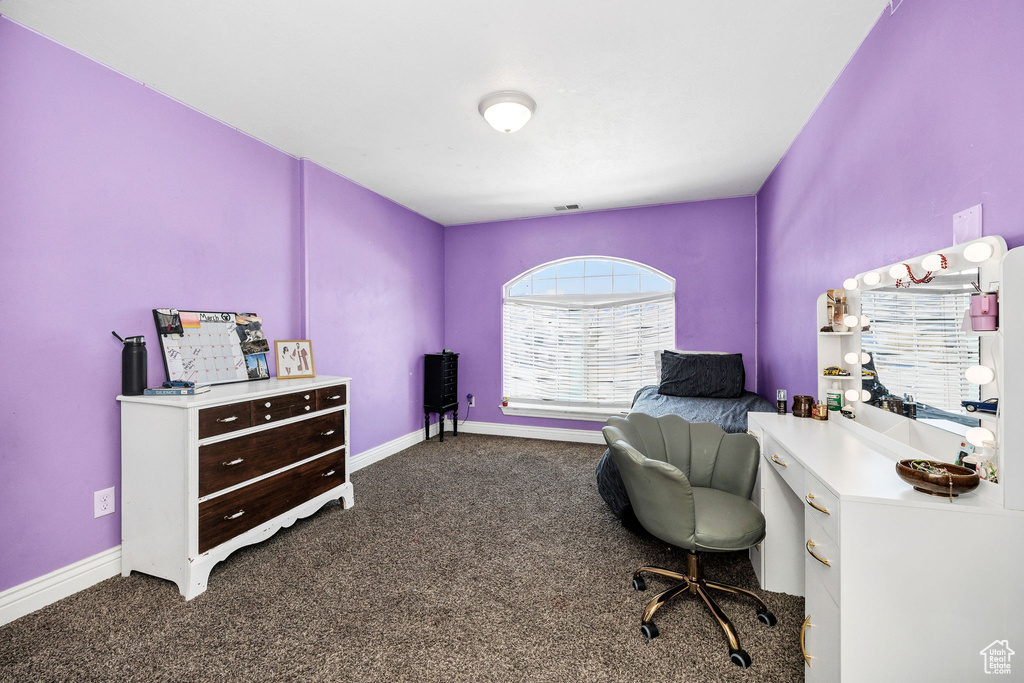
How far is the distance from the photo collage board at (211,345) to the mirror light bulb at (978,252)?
3.58 metres

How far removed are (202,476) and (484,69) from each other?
2.53m

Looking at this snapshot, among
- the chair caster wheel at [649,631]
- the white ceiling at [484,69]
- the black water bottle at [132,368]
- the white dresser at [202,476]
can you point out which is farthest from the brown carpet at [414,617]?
the white ceiling at [484,69]

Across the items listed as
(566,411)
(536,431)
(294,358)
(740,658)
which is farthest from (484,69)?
(536,431)

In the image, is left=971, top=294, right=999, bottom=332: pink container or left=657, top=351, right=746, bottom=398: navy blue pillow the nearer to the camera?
left=971, top=294, right=999, bottom=332: pink container

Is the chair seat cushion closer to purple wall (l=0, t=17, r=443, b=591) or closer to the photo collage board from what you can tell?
the photo collage board

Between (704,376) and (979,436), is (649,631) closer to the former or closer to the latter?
(979,436)

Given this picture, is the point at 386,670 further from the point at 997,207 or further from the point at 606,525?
the point at 997,207

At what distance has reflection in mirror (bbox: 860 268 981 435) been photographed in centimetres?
140

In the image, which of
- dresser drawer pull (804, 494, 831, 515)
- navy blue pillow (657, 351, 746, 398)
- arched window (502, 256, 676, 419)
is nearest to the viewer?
dresser drawer pull (804, 494, 831, 515)

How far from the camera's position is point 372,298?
4262 mm

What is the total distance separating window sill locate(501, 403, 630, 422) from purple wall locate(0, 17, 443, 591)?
9.31ft

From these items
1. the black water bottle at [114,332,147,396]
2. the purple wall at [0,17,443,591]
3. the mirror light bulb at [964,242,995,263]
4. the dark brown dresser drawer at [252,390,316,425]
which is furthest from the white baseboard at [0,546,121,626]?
the mirror light bulb at [964,242,995,263]

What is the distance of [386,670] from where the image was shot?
1.62 meters

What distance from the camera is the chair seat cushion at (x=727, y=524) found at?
1.74 metres
